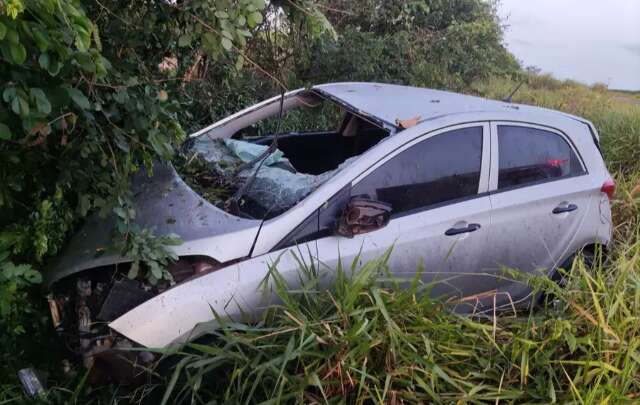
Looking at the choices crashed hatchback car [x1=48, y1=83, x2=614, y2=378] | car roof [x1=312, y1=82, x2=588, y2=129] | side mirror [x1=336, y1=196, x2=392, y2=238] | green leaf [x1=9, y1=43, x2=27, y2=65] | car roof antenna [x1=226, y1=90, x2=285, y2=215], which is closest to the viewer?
green leaf [x1=9, y1=43, x2=27, y2=65]

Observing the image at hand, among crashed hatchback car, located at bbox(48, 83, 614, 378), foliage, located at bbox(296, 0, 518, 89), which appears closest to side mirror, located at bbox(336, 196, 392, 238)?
crashed hatchback car, located at bbox(48, 83, 614, 378)

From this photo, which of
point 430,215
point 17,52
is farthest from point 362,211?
point 17,52

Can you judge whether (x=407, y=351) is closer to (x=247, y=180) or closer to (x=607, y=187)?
(x=247, y=180)

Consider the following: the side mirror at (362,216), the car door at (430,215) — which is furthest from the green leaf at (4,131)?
the side mirror at (362,216)

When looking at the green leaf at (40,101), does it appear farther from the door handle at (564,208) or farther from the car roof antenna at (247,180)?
the door handle at (564,208)

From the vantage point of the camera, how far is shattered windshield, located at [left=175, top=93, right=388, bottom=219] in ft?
10.6

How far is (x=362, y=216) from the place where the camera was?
2877 mm

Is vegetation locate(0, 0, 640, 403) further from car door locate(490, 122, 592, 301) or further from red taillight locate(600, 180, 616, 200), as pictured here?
red taillight locate(600, 180, 616, 200)

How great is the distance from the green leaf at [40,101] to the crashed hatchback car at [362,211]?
3.01 ft

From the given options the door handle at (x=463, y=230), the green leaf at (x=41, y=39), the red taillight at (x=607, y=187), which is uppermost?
the green leaf at (x=41, y=39)

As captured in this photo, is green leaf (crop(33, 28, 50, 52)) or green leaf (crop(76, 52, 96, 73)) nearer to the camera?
green leaf (crop(33, 28, 50, 52))

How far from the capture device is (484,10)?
9.63 meters

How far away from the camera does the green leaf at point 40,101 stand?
2.08 metres

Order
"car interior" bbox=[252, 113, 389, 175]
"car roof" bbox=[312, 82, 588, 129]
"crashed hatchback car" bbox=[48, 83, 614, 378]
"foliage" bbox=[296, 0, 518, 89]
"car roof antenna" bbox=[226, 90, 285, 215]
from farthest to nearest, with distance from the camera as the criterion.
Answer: "foliage" bbox=[296, 0, 518, 89] → "car interior" bbox=[252, 113, 389, 175] → "car roof" bbox=[312, 82, 588, 129] → "car roof antenna" bbox=[226, 90, 285, 215] → "crashed hatchback car" bbox=[48, 83, 614, 378]
